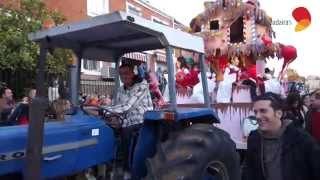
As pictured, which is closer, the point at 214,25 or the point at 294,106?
the point at 294,106

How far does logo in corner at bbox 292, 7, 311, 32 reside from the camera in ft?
34.6

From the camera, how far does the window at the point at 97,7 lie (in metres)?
23.6

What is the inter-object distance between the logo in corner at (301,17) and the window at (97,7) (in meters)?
14.1

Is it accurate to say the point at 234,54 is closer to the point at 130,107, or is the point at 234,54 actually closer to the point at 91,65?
the point at 91,65

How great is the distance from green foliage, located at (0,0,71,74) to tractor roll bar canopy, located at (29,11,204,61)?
7.42 metres

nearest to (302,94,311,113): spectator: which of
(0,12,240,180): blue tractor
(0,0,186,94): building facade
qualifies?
(0,0,186,94): building facade

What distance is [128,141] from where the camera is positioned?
4949 millimetres

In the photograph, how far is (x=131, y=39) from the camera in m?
5.35

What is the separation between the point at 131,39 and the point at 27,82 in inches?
402

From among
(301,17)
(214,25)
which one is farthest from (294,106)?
(301,17)

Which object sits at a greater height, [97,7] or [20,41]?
[97,7]

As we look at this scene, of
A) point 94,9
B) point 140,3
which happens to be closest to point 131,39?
point 94,9

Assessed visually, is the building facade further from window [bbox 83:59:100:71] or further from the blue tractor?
the blue tractor

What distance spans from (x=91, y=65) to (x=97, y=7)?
1910 cm
